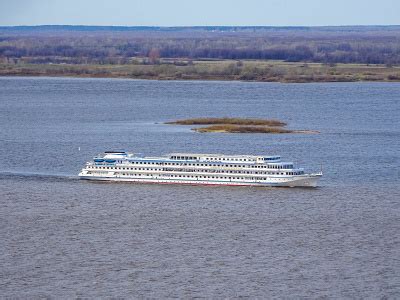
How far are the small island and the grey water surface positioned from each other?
1521 mm

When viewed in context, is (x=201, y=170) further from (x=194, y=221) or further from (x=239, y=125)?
(x=239, y=125)

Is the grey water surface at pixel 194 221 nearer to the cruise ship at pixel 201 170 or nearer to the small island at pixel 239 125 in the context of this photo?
the cruise ship at pixel 201 170

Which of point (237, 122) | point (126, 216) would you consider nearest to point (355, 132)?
point (237, 122)

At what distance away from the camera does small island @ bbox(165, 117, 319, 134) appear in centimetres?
Answer: 6694

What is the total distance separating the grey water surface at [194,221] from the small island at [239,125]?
4.99ft

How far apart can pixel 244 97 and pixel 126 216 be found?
59017 millimetres

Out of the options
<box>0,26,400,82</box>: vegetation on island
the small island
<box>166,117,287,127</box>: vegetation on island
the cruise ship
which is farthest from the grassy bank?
the cruise ship

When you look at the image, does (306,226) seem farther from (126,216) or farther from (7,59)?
(7,59)

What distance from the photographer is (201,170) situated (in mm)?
47531

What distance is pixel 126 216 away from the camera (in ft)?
129

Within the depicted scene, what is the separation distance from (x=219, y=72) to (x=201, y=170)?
86.6 m

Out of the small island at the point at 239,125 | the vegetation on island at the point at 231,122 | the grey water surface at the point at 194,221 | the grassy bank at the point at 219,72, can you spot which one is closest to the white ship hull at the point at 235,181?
the grey water surface at the point at 194,221

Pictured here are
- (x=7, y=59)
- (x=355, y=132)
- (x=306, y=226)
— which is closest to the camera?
(x=306, y=226)

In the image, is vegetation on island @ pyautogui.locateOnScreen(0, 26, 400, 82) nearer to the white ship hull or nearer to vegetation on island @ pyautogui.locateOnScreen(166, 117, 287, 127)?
vegetation on island @ pyautogui.locateOnScreen(166, 117, 287, 127)
